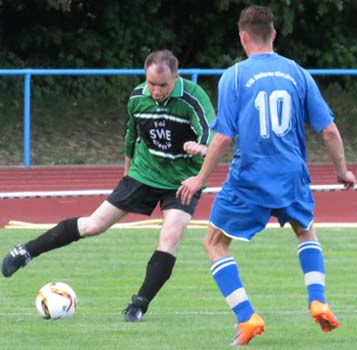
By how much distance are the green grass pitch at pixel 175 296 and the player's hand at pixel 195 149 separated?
1.05 meters

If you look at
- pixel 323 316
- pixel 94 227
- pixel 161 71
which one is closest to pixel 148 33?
pixel 94 227

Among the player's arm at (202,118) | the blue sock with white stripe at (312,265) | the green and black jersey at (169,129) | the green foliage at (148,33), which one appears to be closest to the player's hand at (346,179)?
the blue sock with white stripe at (312,265)

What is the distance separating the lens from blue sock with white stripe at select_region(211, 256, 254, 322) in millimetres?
7484

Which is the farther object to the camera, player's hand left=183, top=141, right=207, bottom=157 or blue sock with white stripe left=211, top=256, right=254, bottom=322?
player's hand left=183, top=141, right=207, bottom=157

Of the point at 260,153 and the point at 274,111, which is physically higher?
the point at 274,111

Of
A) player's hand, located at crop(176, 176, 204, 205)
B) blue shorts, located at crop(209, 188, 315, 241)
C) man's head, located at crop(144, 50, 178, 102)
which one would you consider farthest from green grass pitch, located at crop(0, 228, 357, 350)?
man's head, located at crop(144, 50, 178, 102)

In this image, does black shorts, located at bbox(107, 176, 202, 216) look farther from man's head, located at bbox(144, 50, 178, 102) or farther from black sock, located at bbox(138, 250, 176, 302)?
man's head, located at bbox(144, 50, 178, 102)

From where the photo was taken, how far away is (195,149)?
8.07 metres

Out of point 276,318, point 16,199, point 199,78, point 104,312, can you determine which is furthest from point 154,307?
point 199,78

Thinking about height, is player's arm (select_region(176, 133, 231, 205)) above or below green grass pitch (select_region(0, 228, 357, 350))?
above

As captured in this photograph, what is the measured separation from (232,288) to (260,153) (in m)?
0.77

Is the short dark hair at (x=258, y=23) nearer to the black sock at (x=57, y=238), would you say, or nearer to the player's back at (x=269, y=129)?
the player's back at (x=269, y=129)

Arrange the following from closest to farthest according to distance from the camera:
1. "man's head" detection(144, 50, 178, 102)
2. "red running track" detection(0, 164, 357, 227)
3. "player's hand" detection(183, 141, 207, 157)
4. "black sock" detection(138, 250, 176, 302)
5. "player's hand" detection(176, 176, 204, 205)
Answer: "player's hand" detection(176, 176, 204, 205), "player's hand" detection(183, 141, 207, 157), "man's head" detection(144, 50, 178, 102), "black sock" detection(138, 250, 176, 302), "red running track" detection(0, 164, 357, 227)

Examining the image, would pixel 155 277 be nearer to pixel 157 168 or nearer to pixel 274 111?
pixel 157 168
